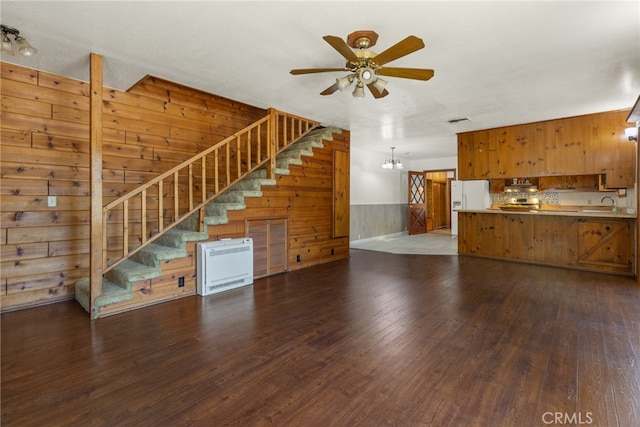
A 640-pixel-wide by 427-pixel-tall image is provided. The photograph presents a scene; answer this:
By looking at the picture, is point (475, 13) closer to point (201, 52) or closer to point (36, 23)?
point (201, 52)

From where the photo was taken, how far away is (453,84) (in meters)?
4.04

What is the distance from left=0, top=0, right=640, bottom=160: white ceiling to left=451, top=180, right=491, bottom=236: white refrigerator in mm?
3607

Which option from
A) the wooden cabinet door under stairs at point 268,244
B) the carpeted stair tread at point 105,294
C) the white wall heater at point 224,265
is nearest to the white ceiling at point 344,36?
the wooden cabinet door under stairs at point 268,244

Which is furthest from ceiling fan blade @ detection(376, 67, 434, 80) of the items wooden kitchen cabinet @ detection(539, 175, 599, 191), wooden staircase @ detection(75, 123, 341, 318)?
wooden kitchen cabinet @ detection(539, 175, 599, 191)

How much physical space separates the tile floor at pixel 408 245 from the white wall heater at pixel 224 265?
3908 mm

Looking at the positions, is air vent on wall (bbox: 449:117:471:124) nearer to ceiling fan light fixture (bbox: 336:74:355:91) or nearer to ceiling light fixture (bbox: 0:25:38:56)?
ceiling fan light fixture (bbox: 336:74:355:91)

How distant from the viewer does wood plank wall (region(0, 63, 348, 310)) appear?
3.47 m

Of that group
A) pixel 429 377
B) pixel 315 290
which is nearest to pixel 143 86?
pixel 315 290

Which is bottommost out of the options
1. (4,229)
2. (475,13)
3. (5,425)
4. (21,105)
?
(5,425)

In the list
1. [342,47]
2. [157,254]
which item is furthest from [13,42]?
[342,47]

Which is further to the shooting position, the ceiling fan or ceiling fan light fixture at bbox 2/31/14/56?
ceiling fan light fixture at bbox 2/31/14/56

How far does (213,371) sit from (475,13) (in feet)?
11.2

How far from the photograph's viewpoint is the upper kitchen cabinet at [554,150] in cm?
523

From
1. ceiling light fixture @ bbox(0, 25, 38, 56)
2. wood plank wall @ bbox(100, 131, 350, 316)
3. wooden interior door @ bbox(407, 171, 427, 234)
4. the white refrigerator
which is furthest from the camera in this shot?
wooden interior door @ bbox(407, 171, 427, 234)
